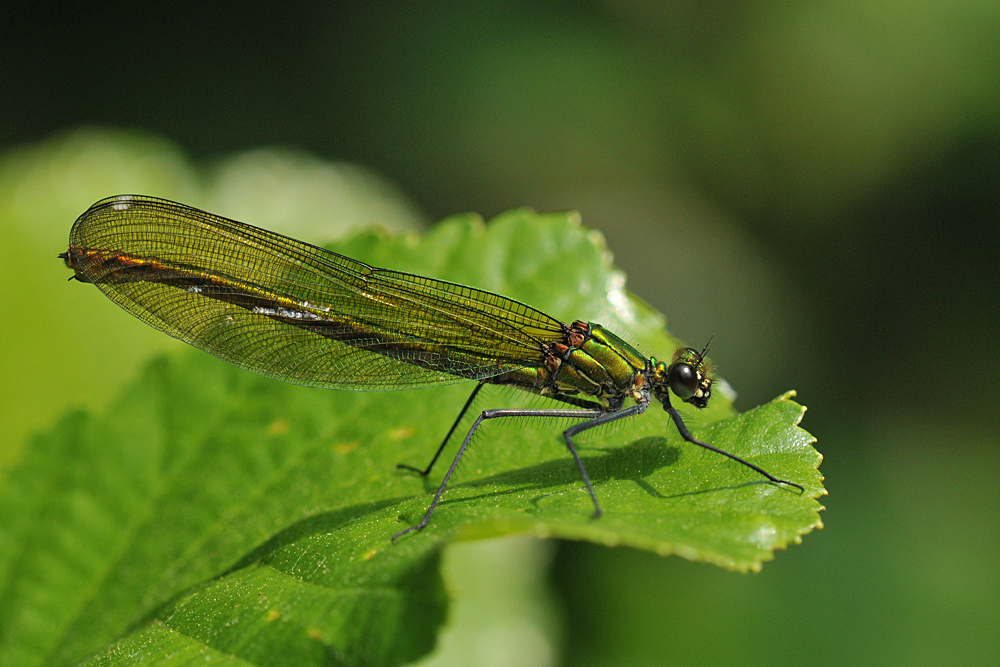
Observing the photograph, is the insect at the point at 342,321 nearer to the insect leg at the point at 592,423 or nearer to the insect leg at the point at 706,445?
the insect leg at the point at 592,423

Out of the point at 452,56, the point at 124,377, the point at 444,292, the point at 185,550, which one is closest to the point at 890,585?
the point at 444,292

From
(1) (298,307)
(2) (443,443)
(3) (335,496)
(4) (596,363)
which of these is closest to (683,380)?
(4) (596,363)

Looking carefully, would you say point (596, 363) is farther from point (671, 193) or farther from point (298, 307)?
point (671, 193)

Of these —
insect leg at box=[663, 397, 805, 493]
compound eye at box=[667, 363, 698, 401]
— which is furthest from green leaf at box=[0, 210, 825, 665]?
compound eye at box=[667, 363, 698, 401]

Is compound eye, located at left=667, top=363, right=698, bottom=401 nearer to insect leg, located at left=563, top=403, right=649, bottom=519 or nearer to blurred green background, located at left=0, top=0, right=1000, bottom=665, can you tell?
insect leg, located at left=563, top=403, right=649, bottom=519

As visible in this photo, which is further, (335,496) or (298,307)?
(298,307)

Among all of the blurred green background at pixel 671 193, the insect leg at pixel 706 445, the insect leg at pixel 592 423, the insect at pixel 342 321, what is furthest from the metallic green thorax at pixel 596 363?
the blurred green background at pixel 671 193
